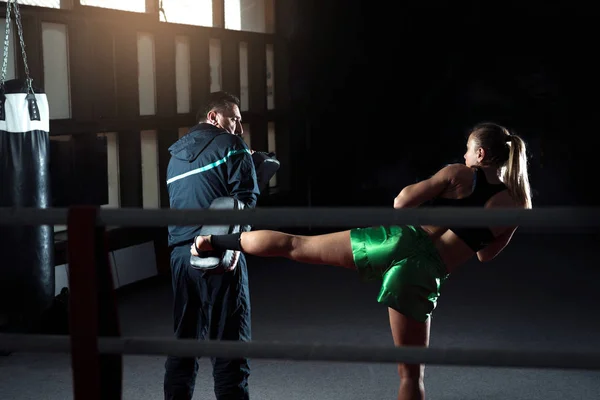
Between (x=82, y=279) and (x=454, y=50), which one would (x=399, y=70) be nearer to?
(x=454, y=50)

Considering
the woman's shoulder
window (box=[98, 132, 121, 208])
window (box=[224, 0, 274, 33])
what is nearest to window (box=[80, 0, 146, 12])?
window (box=[98, 132, 121, 208])

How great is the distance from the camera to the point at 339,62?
46.6ft

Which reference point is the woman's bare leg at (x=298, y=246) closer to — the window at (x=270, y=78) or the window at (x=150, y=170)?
the window at (x=150, y=170)

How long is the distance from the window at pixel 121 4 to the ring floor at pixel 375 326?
3033mm

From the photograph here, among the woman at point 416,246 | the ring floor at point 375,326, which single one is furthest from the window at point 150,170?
the woman at point 416,246

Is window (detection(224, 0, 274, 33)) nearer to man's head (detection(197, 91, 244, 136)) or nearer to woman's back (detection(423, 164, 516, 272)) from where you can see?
man's head (detection(197, 91, 244, 136))

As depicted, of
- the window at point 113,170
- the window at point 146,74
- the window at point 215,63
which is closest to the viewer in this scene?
the window at point 113,170

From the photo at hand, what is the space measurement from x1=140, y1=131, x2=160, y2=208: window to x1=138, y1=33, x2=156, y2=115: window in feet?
0.99

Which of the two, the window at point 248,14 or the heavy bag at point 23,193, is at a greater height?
the window at point 248,14

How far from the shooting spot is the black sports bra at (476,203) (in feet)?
13.7

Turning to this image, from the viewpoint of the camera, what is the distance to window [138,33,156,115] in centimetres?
999

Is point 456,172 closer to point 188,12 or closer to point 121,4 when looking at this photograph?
point 121,4

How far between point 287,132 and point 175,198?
8.38 meters

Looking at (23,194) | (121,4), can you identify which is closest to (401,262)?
(23,194)
